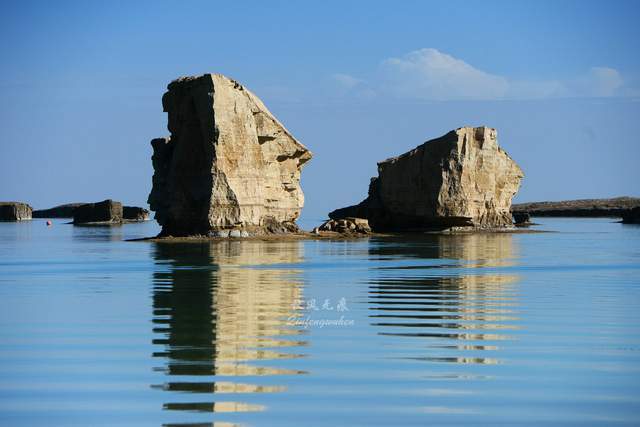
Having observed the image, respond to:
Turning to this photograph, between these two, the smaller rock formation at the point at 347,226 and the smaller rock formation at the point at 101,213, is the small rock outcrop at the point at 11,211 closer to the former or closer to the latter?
the smaller rock formation at the point at 101,213

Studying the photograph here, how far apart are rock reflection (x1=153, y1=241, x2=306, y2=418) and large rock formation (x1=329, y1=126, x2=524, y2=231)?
1908 inches

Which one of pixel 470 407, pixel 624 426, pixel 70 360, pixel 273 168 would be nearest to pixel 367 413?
pixel 470 407

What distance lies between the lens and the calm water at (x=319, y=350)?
10.3 meters

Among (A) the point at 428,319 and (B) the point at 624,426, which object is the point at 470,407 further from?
(A) the point at 428,319

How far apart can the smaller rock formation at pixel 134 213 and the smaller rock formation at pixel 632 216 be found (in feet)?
236

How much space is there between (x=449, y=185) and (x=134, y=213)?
276 feet

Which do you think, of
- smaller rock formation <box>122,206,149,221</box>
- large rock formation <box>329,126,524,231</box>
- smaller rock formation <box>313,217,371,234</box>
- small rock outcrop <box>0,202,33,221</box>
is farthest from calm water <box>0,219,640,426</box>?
small rock outcrop <box>0,202,33,221</box>

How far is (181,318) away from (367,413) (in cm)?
841

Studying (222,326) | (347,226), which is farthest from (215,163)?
(222,326)

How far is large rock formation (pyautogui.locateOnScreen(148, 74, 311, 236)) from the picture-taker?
5606 centimetres

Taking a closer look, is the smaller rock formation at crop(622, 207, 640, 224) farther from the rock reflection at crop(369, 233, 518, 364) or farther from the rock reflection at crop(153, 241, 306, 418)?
the rock reflection at crop(153, 241, 306, 418)

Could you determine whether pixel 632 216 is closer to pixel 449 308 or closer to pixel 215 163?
pixel 215 163

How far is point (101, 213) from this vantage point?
133 meters

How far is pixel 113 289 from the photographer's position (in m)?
A: 24.7
